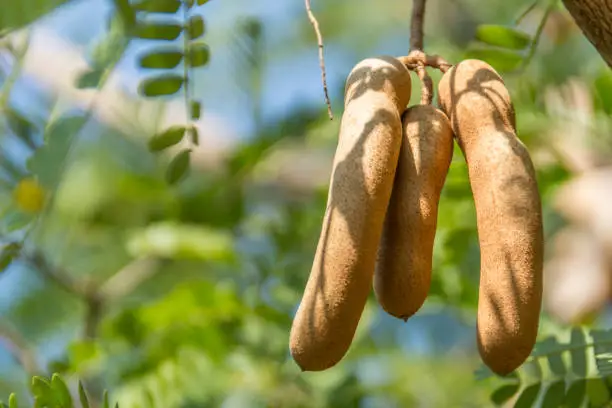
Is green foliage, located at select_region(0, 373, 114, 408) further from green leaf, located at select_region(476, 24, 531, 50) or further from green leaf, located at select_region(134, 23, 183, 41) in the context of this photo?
green leaf, located at select_region(476, 24, 531, 50)

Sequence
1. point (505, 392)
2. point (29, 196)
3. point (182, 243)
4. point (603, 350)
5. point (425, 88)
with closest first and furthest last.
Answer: point (425, 88), point (603, 350), point (505, 392), point (29, 196), point (182, 243)

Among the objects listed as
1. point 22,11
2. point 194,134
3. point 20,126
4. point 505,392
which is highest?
point 22,11

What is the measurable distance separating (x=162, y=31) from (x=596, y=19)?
0.42 metres

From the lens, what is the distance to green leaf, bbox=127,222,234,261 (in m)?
1.87

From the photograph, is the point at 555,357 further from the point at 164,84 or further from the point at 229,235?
the point at 229,235

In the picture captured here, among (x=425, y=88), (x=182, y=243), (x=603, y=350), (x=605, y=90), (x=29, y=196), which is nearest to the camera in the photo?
(x=425, y=88)

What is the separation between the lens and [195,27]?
1.00 meters

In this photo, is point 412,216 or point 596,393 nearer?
point 412,216

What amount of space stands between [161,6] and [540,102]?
2.71 feet

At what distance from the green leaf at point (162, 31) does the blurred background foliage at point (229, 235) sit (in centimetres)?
1

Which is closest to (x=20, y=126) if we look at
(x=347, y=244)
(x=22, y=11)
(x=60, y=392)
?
(x=22, y=11)

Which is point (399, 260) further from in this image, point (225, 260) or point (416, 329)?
point (416, 329)

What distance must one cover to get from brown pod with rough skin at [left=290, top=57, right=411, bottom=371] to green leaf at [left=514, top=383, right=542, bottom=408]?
1.22ft

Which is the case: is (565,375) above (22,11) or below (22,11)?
below
